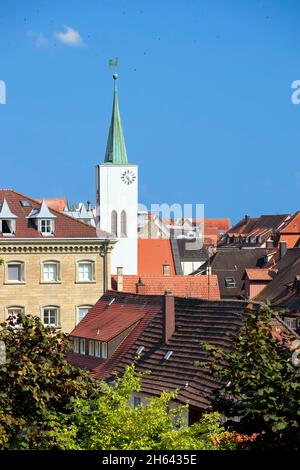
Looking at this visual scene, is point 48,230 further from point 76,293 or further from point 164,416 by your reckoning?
point 164,416

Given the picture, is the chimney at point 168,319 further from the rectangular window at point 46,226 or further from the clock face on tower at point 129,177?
the clock face on tower at point 129,177

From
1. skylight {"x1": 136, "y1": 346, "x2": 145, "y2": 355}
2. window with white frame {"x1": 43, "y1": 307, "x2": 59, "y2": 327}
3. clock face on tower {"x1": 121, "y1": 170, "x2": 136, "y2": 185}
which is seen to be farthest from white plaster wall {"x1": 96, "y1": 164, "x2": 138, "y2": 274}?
skylight {"x1": 136, "y1": 346, "x2": 145, "y2": 355}

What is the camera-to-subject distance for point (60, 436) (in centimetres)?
1903

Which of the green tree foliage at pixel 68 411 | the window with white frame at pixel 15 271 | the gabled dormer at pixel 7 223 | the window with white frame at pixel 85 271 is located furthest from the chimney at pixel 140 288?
the green tree foliage at pixel 68 411

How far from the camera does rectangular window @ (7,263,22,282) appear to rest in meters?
64.6

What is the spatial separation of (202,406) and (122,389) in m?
11.9

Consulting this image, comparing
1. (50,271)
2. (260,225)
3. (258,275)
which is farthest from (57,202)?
(50,271)

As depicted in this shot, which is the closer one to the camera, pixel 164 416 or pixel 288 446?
pixel 288 446

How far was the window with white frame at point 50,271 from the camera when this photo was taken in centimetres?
6519

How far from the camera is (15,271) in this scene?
213 feet

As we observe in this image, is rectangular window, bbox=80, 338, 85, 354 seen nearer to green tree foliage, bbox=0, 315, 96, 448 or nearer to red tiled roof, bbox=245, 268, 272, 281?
green tree foliage, bbox=0, 315, 96, 448

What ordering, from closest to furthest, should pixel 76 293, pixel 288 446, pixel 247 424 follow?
pixel 288 446, pixel 247 424, pixel 76 293

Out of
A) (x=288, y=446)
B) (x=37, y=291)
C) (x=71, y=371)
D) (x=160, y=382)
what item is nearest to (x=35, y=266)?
(x=37, y=291)
